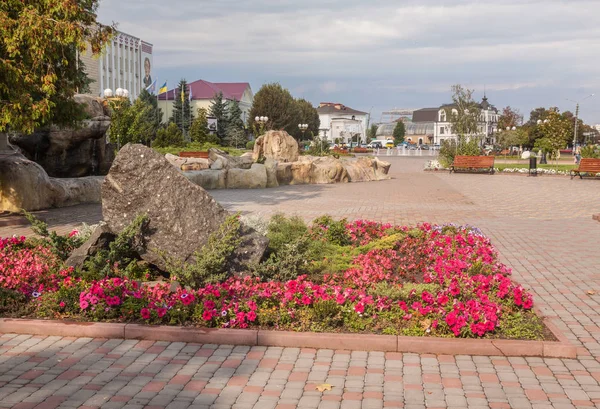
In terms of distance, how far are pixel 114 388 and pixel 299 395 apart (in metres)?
1.31

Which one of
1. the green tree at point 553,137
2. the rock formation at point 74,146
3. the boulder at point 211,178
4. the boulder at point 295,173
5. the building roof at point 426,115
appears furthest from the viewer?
the building roof at point 426,115

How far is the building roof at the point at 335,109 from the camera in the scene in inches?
6304

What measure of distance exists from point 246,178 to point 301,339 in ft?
57.9

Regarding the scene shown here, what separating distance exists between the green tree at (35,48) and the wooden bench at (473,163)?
930 inches

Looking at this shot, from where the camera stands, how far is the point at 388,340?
18.0 feet

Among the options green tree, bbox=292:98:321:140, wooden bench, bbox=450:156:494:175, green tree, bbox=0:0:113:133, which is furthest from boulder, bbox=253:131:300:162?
green tree, bbox=292:98:321:140

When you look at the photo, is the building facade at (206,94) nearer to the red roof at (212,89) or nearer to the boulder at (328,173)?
the red roof at (212,89)

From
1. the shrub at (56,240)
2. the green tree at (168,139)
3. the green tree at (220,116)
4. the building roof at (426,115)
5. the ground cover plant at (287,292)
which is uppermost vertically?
the building roof at (426,115)

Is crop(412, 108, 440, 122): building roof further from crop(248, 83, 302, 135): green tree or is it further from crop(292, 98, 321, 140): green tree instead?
crop(248, 83, 302, 135): green tree

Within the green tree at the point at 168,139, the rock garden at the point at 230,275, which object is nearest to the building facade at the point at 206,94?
the green tree at the point at 168,139

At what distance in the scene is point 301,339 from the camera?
18.3 ft

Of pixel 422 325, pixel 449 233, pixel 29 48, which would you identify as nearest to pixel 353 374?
pixel 422 325

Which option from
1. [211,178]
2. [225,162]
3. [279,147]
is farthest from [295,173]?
[279,147]

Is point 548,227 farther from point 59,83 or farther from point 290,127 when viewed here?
point 290,127
